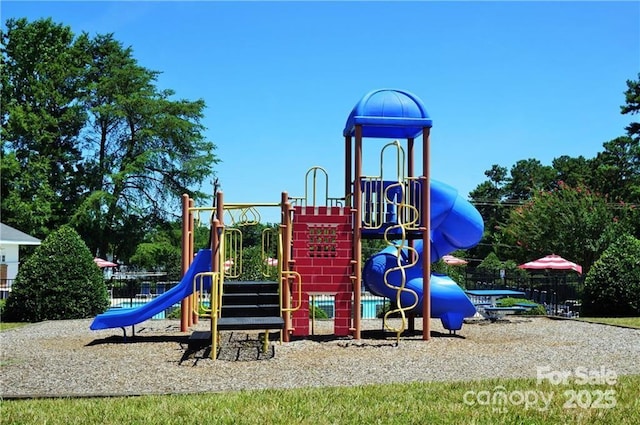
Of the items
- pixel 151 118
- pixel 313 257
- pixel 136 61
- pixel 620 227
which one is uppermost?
pixel 136 61

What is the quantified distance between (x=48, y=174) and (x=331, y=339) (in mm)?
30090

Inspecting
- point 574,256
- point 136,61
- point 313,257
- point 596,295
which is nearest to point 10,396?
point 313,257

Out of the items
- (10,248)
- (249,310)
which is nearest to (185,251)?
(249,310)

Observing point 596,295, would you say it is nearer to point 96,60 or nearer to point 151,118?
point 151,118

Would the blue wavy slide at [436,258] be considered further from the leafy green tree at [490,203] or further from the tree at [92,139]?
the leafy green tree at [490,203]

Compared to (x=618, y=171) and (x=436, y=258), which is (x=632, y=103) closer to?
(x=618, y=171)

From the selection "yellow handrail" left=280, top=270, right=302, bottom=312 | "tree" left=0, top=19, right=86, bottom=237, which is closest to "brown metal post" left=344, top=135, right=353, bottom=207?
"yellow handrail" left=280, top=270, right=302, bottom=312

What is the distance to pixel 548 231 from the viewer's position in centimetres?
3177

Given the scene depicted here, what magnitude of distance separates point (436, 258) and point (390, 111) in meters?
3.16

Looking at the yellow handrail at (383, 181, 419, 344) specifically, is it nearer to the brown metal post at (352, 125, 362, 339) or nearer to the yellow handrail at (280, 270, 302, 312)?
the brown metal post at (352, 125, 362, 339)

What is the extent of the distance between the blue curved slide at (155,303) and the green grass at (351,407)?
4.63m

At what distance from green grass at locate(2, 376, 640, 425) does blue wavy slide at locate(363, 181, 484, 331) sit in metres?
5.46

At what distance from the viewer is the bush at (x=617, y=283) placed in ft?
55.1

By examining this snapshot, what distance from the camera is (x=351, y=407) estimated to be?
594 cm
